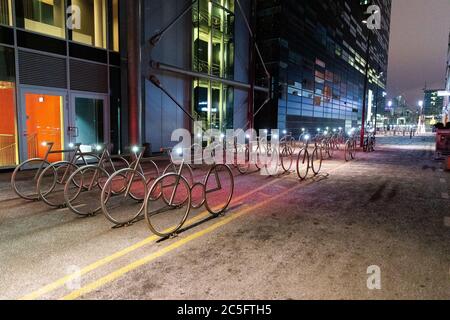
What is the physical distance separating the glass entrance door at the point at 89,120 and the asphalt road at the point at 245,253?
594 cm

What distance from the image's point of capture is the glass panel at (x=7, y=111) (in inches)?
422

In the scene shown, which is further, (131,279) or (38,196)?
(38,196)

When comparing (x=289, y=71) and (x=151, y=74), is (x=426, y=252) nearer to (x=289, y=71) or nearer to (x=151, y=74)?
(x=151, y=74)

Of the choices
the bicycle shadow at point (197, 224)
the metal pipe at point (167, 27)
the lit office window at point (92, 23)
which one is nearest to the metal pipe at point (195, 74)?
the metal pipe at point (167, 27)

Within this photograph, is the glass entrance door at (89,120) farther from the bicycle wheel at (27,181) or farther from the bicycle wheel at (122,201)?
the bicycle wheel at (122,201)

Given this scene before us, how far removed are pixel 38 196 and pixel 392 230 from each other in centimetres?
702

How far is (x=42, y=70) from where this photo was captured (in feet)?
38.2

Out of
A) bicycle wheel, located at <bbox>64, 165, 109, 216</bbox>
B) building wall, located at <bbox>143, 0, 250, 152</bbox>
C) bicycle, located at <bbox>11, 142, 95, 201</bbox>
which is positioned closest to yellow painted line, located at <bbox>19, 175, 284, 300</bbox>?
bicycle wheel, located at <bbox>64, 165, 109, 216</bbox>

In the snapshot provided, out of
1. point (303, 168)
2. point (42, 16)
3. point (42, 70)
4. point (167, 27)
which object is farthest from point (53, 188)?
point (167, 27)

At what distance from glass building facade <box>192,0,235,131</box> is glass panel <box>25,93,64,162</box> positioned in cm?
785

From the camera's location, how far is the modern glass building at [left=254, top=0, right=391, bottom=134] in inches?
1133

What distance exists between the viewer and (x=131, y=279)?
3654 millimetres

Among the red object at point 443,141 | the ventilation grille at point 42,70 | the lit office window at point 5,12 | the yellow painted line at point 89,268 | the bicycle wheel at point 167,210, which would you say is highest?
the lit office window at point 5,12

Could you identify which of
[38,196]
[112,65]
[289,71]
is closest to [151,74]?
[112,65]
